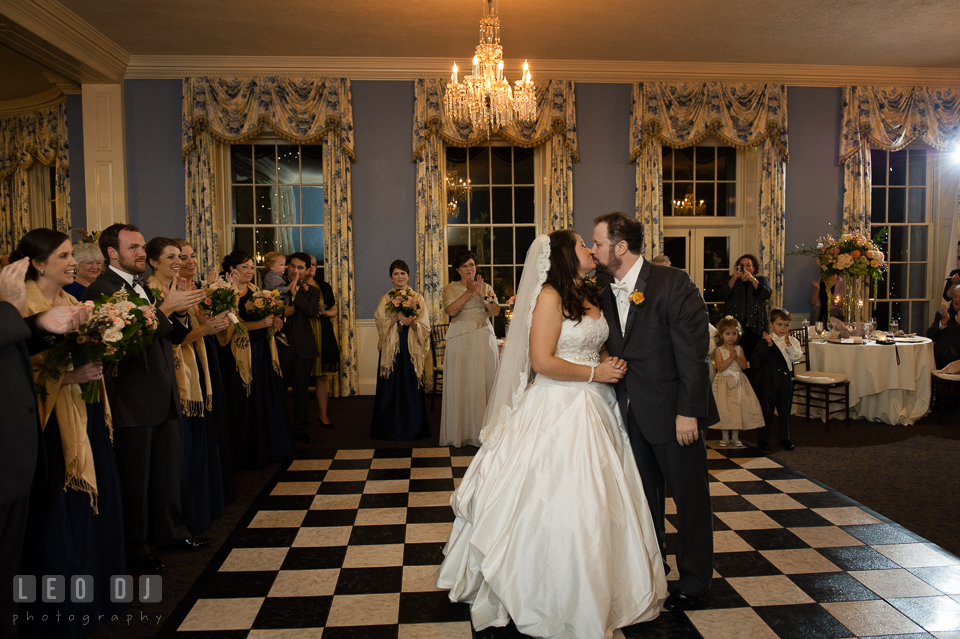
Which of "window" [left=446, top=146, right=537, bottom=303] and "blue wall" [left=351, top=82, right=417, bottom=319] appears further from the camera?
"window" [left=446, top=146, right=537, bottom=303]

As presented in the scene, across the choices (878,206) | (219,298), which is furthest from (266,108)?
(878,206)

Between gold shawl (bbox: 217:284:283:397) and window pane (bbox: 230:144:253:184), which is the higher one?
window pane (bbox: 230:144:253:184)

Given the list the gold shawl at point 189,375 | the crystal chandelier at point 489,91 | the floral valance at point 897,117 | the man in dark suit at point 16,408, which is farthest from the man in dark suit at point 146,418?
the floral valance at point 897,117

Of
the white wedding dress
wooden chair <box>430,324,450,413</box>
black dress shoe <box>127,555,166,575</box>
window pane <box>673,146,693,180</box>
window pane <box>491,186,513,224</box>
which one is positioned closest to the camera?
the white wedding dress

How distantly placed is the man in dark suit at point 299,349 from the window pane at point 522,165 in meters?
3.58

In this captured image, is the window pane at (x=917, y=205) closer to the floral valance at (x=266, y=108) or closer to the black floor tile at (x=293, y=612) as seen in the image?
the floral valance at (x=266, y=108)

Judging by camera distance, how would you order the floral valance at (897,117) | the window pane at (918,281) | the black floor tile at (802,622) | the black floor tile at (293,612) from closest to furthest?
the black floor tile at (802,622)
the black floor tile at (293,612)
the floral valance at (897,117)
the window pane at (918,281)

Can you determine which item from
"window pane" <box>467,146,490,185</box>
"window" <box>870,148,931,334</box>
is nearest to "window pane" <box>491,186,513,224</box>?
"window pane" <box>467,146,490,185</box>

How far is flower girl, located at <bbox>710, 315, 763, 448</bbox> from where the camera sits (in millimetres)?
5348

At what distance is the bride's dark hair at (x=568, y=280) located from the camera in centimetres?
270

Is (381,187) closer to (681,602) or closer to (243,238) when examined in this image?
(243,238)

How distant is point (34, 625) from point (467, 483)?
5.83ft

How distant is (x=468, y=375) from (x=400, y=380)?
72 cm

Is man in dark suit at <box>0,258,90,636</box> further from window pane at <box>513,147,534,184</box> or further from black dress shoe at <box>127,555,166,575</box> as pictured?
window pane at <box>513,147,534,184</box>
